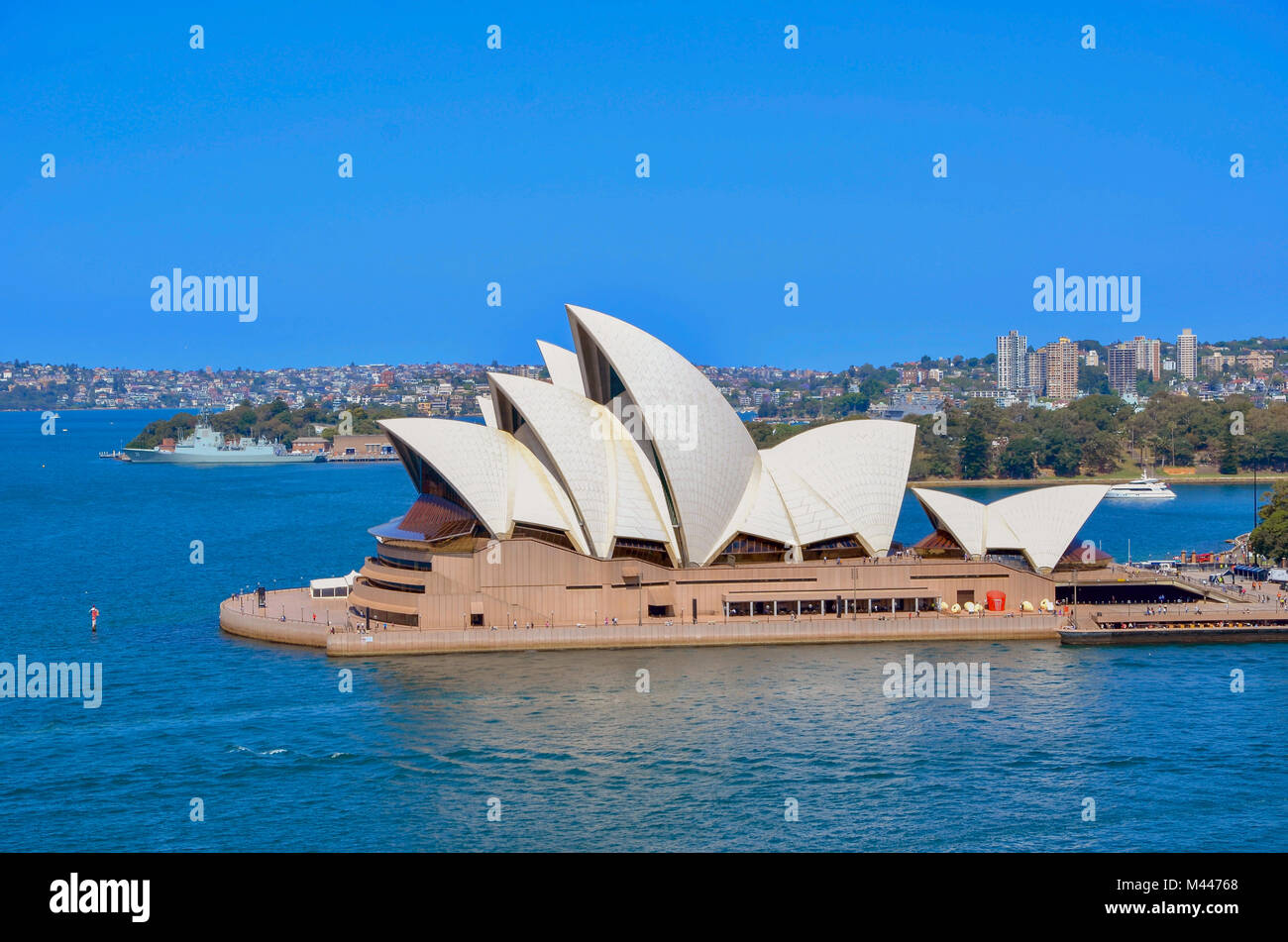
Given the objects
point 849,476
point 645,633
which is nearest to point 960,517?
point 849,476

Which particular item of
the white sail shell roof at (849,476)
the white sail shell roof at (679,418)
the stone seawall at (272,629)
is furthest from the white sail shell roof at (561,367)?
the stone seawall at (272,629)

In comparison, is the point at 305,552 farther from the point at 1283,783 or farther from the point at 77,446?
the point at 77,446

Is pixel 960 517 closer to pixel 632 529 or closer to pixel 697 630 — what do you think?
pixel 697 630

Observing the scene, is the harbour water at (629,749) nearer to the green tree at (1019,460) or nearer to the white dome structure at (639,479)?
the white dome structure at (639,479)

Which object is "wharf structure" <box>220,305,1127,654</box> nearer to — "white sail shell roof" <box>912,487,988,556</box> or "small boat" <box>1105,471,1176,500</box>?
"white sail shell roof" <box>912,487,988,556</box>

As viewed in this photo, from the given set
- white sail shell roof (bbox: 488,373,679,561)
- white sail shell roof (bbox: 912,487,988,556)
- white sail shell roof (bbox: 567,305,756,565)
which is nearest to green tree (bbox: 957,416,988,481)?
white sail shell roof (bbox: 912,487,988,556)
